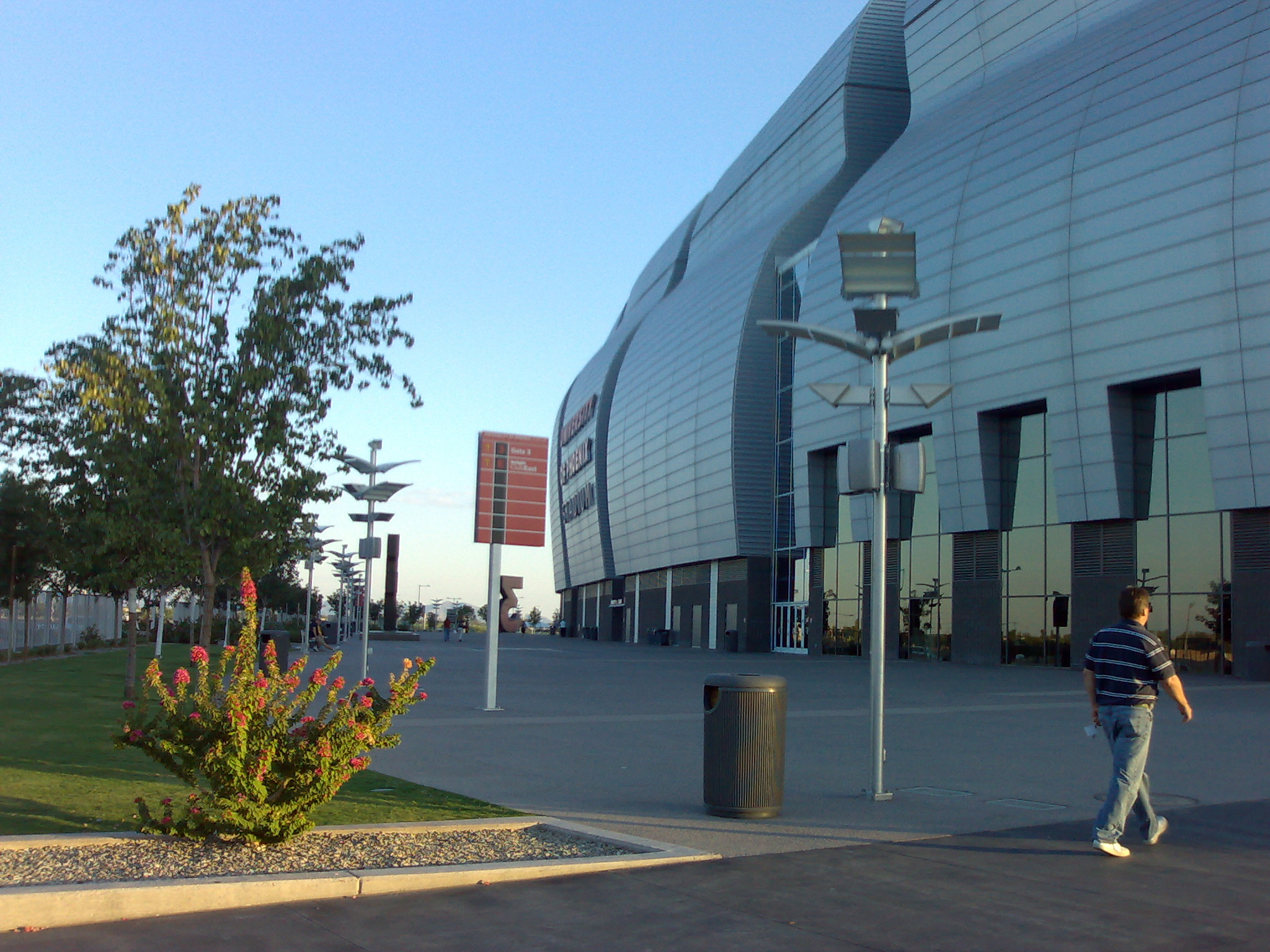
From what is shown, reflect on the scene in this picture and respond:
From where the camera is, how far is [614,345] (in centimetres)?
8912

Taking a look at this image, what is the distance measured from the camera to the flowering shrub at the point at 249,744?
7.29 metres

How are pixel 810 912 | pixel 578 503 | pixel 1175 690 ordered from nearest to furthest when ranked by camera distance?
pixel 810 912 → pixel 1175 690 → pixel 578 503

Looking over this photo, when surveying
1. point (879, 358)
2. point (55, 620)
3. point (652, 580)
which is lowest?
point (55, 620)

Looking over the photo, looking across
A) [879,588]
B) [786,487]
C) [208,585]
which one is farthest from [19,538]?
[786,487]

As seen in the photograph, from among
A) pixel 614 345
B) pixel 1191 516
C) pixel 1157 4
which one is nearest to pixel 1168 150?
pixel 1157 4

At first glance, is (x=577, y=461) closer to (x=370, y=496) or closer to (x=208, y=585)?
(x=370, y=496)

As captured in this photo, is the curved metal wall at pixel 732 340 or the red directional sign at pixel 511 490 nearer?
the red directional sign at pixel 511 490

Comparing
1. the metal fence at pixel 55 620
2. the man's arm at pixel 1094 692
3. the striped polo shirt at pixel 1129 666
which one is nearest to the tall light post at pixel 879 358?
the man's arm at pixel 1094 692

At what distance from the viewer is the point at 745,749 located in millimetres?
9062

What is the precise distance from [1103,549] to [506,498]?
2391 centimetres

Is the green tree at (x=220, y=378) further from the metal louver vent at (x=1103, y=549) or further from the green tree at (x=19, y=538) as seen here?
the metal louver vent at (x=1103, y=549)

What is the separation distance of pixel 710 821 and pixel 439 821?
6.47ft

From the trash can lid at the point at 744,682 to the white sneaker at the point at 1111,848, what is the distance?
246 centimetres

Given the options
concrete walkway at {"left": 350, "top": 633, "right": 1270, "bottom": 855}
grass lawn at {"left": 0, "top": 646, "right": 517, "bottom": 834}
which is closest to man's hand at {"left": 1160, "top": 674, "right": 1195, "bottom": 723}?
concrete walkway at {"left": 350, "top": 633, "right": 1270, "bottom": 855}
